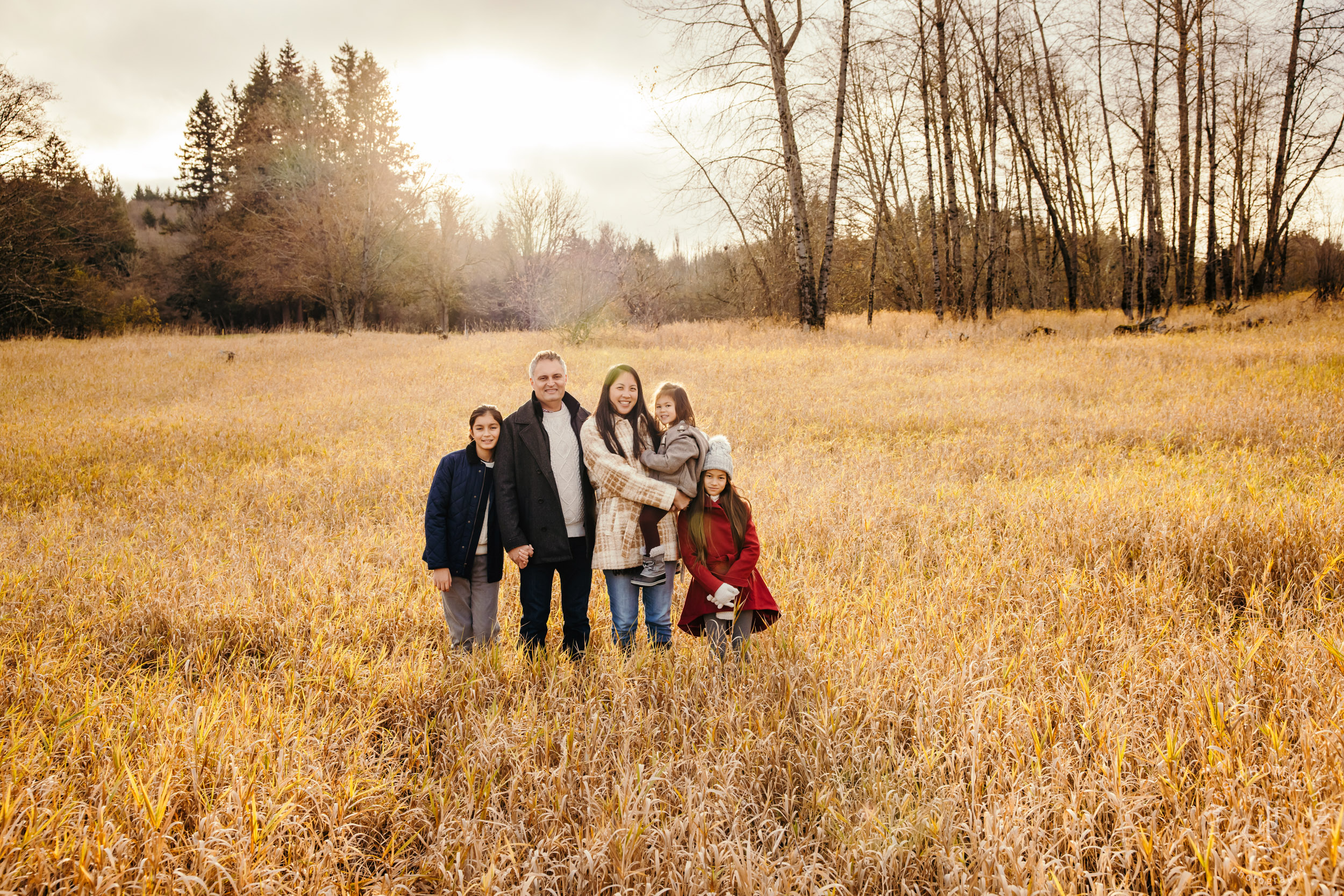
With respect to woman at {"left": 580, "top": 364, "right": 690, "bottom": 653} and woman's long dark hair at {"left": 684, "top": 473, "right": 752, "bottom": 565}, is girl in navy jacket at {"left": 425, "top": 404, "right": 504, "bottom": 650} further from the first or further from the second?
woman's long dark hair at {"left": 684, "top": 473, "right": 752, "bottom": 565}

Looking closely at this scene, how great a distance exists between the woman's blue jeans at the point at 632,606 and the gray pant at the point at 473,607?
70cm

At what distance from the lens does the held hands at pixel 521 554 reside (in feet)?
10.4

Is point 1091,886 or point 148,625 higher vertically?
point 148,625

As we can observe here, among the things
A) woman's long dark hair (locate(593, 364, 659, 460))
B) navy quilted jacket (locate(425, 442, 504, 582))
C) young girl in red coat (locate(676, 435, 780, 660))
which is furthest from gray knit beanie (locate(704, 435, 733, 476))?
navy quilted jacket (locate(425, 442, 504, 582))

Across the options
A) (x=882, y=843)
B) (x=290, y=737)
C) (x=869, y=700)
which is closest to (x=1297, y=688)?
(x=869, y=700)

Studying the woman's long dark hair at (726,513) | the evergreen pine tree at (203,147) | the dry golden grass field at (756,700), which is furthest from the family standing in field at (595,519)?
the evergreen pine tree at (203,147)

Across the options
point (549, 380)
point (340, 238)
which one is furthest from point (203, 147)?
point (549, 380)

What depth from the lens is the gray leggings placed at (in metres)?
3.07

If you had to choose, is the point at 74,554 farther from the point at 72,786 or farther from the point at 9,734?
the point at 72,786

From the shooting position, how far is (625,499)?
3236 millimetres

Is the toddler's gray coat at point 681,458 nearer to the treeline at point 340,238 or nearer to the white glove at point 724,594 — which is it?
the white glove at point 724,594

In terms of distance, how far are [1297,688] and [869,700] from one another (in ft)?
5.60

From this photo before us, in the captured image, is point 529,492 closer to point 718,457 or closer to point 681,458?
point 681,458

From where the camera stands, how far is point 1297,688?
240 centimetres
